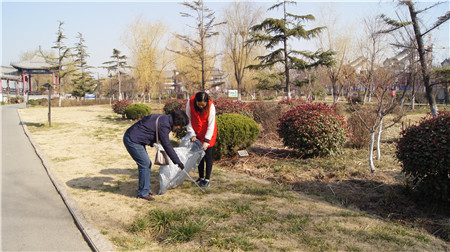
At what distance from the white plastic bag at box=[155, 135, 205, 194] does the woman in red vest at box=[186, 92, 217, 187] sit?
127 millimetres

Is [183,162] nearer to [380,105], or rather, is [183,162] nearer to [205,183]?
[205,183]

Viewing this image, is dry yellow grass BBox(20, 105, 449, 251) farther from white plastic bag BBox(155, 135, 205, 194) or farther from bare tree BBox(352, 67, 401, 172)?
bare tree BBox(352, 67, 401, 172)

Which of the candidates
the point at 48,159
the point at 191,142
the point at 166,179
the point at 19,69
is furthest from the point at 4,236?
the point at 19,69

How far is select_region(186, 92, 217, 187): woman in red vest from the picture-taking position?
4492 millimetres

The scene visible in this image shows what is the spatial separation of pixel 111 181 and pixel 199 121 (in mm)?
2051

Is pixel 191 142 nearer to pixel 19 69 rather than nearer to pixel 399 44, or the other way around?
pixel 399 44

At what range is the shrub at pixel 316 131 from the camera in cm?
639

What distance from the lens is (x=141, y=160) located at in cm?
408

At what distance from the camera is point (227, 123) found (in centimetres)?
661

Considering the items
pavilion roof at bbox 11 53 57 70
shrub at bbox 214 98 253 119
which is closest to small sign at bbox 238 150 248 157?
shrub at bbox 214 98 253 119

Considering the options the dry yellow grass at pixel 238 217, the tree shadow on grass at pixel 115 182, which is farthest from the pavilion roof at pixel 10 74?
the tree shadow on grass at pixel 115 182

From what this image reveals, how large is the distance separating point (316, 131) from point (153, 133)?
3805mm

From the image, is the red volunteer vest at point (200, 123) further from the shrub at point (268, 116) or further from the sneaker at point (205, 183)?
the shrub at point (268, 116)

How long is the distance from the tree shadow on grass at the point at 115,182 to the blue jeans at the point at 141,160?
333mm
